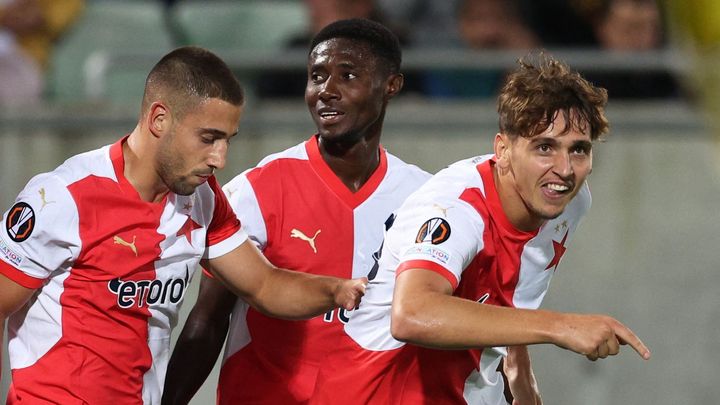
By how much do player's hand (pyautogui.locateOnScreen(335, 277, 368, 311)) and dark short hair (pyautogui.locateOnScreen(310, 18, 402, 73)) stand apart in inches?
44.0

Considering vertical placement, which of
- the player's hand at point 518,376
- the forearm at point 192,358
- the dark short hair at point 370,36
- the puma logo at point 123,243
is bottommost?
the player's hand at point 518,376

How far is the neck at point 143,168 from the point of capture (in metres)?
4.02

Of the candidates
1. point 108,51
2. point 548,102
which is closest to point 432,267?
point 548,102

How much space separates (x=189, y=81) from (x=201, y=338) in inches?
41.4

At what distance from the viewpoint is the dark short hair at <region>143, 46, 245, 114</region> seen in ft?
13.0

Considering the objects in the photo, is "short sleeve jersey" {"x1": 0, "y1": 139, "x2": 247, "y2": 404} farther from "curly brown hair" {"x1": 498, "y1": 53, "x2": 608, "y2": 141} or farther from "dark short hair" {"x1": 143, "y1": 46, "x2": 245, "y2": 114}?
"curly brown hair" {"x1": 498, "y1": 53, "x2": 608, "y2": 141}

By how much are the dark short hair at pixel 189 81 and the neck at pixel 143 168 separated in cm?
11

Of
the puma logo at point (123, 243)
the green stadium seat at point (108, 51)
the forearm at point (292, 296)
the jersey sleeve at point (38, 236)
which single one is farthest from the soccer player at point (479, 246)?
the green stadium seat at point (108, 51)

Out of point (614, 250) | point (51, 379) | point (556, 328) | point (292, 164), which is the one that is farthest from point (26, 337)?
point (614, 250)

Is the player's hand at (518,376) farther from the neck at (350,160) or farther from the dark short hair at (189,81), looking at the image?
the dark short hair at (189,81)

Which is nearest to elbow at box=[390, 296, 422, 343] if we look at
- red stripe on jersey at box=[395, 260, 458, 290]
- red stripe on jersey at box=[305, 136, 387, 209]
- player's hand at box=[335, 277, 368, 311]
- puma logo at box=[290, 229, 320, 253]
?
red stripe on jersey at box=[395, 260, 458, 290]

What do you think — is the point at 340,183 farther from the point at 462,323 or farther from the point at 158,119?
the point at 462,323

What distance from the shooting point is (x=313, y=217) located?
4.67 meters

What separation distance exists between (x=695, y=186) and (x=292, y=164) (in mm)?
3392
